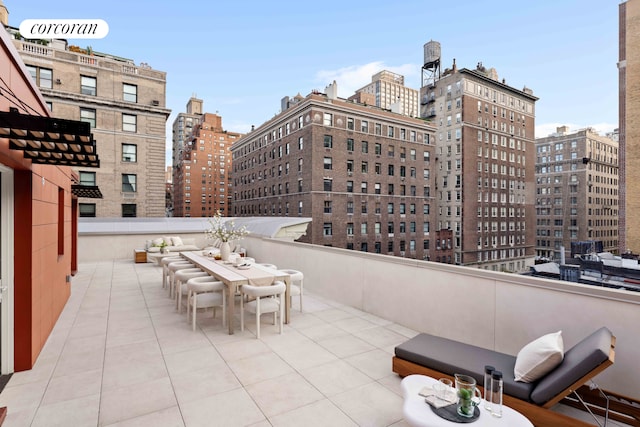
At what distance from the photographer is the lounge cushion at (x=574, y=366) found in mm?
2340

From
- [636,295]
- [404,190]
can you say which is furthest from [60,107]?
[404,190]

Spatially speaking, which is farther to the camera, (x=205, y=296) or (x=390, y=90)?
(x=390, y=90)

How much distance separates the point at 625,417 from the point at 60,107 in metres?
31.8

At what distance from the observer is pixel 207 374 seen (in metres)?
3.85

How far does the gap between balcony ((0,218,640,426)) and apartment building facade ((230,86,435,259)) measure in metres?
28.6

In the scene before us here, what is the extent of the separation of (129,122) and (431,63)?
A: 53384 millimetres

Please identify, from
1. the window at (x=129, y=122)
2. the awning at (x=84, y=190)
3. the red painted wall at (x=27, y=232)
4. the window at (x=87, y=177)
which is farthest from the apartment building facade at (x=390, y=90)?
the red painted wall at (x=27, y=232)

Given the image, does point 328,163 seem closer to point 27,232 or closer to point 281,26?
point 281,26

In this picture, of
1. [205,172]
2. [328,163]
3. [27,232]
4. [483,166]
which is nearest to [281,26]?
[27,232]

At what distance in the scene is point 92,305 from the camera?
7.07m

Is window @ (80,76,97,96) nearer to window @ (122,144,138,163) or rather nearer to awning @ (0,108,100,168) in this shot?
window @ (122,144,138,163)

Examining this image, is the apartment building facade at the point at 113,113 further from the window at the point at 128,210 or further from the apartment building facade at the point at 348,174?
the apartment building facade at the point at 348,174

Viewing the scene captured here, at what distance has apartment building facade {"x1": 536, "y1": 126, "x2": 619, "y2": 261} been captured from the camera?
228ft

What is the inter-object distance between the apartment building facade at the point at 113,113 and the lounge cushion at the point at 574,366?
28.2 metres
